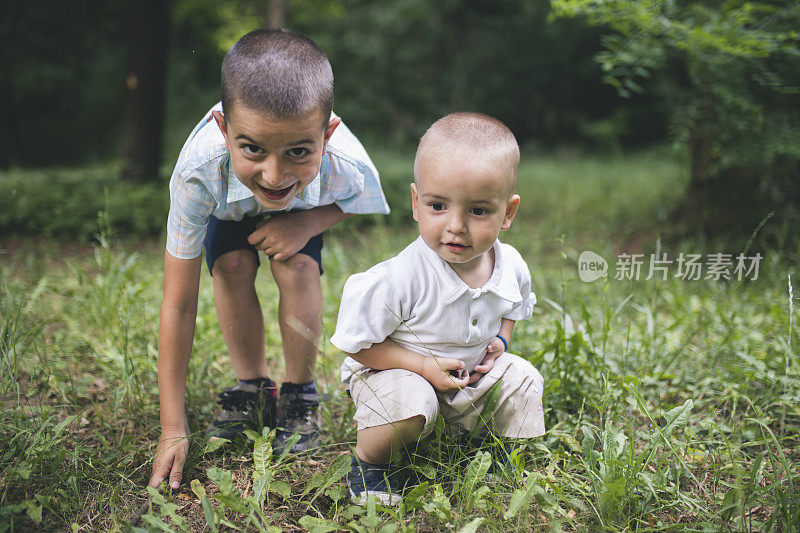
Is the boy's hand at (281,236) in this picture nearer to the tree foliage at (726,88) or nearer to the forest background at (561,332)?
the forest background at (561,332)

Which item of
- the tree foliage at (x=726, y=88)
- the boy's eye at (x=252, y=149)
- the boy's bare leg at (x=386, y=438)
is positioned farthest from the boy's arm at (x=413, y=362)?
the tree foliage at (x=726, y=88)

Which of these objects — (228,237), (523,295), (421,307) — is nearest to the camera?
(421,307)

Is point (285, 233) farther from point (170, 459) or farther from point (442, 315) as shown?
point (170, 459)

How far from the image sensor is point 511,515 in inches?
56.2

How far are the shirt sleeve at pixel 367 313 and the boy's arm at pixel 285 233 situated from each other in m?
0.40

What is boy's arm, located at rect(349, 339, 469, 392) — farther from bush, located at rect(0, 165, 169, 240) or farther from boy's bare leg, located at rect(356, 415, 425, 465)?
bush, located at rect(0, 165, 169, 240)

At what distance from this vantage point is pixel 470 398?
1.66 m

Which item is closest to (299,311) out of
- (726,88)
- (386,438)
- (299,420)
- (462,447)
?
(299,420)

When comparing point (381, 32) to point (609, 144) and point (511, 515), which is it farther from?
point (511, 515)

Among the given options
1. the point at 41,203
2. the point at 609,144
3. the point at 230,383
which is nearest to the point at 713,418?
the point at 230,383

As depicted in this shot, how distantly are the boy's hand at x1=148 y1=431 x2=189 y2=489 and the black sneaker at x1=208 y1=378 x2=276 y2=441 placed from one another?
0.12 meters

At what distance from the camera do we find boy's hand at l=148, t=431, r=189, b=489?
1642 millimetres

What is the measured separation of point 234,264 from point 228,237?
0.31ft

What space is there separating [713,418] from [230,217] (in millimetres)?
1791
